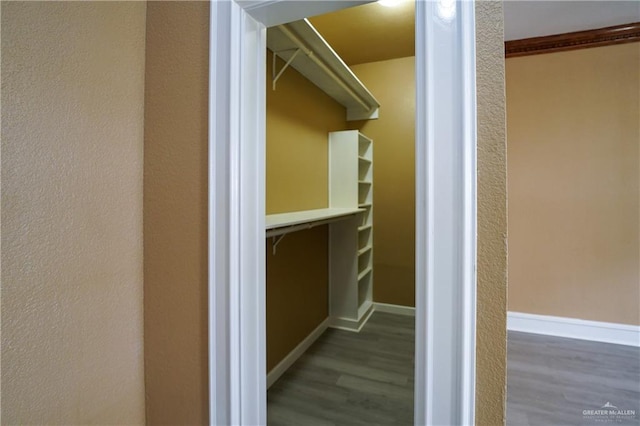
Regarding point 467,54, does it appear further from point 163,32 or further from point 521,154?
point 521,154

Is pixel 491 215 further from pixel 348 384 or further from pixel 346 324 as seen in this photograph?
pixel 346 324

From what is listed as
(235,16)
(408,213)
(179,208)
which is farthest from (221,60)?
(408,213)

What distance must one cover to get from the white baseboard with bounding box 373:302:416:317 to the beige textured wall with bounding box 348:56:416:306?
Result: 0.05 meters

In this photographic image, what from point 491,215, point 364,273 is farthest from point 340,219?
point 491,215

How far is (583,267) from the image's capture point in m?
2.61

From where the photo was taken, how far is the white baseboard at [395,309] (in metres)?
3.27

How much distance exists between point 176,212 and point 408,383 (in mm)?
1895

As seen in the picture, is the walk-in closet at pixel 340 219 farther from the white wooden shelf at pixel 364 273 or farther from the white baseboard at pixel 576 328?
the white baseboard at pixel 576 328

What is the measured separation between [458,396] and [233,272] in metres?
0.69

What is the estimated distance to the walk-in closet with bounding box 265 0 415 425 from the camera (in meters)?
1.87

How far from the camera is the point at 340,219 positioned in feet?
8.00

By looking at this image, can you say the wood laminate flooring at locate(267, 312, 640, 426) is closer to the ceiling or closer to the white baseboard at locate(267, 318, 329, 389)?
the white baseboard at locate(267, 318, 329, 389)

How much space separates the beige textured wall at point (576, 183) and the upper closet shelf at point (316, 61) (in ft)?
5.03

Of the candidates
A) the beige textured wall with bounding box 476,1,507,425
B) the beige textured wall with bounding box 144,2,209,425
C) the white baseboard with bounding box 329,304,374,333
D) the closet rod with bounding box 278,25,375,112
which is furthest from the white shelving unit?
the beige textured wall with bounding box 476,1,507,425
